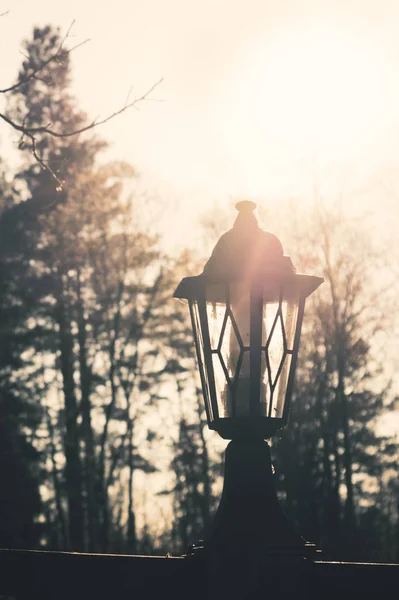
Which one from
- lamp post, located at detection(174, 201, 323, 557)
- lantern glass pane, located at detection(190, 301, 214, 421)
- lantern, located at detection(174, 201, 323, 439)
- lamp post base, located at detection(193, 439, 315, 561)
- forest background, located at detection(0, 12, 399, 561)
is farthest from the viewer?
forest background, located at detection(0, 12, 399, 561)

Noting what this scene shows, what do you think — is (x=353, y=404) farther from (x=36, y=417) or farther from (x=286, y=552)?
(x=286, y=552)

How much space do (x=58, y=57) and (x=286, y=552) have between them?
362cm

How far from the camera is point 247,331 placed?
4062 mm

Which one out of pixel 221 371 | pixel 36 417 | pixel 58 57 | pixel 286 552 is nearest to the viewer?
pixel 286 552

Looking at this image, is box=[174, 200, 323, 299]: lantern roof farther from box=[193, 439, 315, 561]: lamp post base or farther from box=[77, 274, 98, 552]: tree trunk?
box=[77, 274, 98, 552]: tree trunk

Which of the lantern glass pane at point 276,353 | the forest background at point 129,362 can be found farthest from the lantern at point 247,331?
the forest background at point 129,362

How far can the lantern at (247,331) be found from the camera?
4008 millimetres

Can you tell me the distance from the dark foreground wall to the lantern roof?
1275mm

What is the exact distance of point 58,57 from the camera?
5781mm

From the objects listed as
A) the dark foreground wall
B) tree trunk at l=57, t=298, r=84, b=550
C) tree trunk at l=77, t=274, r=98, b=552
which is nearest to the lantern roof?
the dark foreground wall

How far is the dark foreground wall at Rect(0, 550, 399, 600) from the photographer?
11.3ft

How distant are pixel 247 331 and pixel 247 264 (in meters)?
0.32

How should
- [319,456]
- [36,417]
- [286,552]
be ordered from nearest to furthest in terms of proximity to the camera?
[286,552]
[319,456]
[36,417]

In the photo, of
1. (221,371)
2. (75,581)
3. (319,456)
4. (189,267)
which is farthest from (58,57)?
(189,267)
